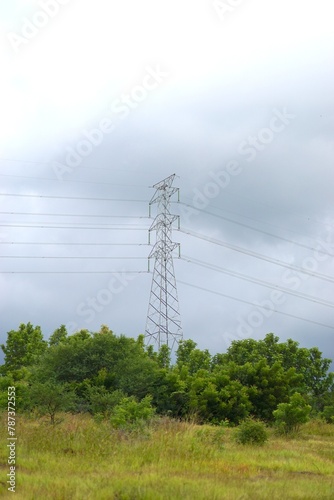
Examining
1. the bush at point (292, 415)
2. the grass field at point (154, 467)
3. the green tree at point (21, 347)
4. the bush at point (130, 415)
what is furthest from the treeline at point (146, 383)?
the green tree at point (21, 347)

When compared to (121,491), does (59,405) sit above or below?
above

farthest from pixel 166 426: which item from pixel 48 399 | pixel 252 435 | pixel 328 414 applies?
pixel 328 414

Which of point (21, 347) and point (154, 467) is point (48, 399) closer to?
point (154, 467)

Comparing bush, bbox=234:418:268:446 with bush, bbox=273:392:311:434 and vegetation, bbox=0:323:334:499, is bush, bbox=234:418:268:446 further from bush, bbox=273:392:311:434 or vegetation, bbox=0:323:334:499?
bush, bbox=273:392:311:434

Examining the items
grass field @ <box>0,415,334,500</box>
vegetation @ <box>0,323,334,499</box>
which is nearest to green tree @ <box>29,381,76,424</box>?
vegetation @ <box>0,323,334,499</box>

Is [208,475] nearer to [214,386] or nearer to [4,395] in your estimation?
[4,395]

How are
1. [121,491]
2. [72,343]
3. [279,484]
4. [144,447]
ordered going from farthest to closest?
[72,343] < [144,447] < [279,484] < [121,491]

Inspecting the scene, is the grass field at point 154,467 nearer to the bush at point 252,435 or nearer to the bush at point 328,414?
the bush at point 252,435

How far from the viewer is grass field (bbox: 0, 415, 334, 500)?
9.45 m

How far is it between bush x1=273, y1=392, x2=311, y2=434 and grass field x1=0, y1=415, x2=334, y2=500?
632 cm

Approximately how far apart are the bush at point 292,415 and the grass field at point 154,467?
20.8ft

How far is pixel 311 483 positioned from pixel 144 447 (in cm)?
398

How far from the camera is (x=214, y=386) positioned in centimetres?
Result: 3128

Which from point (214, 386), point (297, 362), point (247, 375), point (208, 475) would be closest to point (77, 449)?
point (208, 475)
